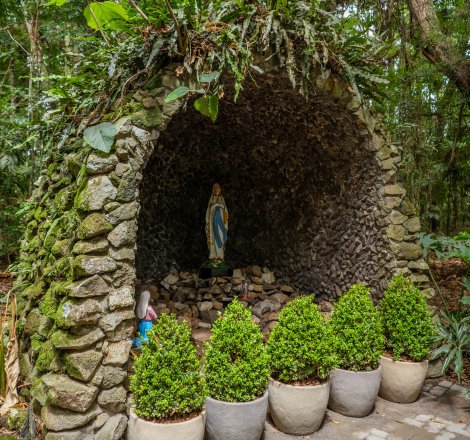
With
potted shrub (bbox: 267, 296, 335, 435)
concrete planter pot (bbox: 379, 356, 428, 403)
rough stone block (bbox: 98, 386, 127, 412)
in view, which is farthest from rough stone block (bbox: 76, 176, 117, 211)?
concrete planter pot (bbox: 379, 356, 428, 403)

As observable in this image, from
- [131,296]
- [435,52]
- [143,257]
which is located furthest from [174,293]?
[435,52]

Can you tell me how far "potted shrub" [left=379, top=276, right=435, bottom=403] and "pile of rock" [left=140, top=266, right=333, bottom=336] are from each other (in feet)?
4.17

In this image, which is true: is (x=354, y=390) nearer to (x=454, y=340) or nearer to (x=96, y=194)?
(x=454, y=340)

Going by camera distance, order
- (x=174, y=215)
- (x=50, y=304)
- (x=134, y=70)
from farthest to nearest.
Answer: (x=174, y=215)
(x=134, y=70)
(x=50, y=304)

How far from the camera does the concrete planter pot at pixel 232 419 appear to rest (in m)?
2.83

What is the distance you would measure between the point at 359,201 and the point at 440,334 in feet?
5.40

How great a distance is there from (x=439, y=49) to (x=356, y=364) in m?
4.24

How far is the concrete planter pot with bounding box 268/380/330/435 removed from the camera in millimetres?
3162

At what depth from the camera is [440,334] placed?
153 inches

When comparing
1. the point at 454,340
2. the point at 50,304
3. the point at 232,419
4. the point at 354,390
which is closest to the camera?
the point at 232,419

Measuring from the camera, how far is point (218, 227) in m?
5.57

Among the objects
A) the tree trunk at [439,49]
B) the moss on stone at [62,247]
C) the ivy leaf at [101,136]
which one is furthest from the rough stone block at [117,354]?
the tree trunk at [439,49]

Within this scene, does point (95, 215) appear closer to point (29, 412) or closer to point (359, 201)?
point (29, 412)

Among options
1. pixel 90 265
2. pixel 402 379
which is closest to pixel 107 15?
pixel 90 265
